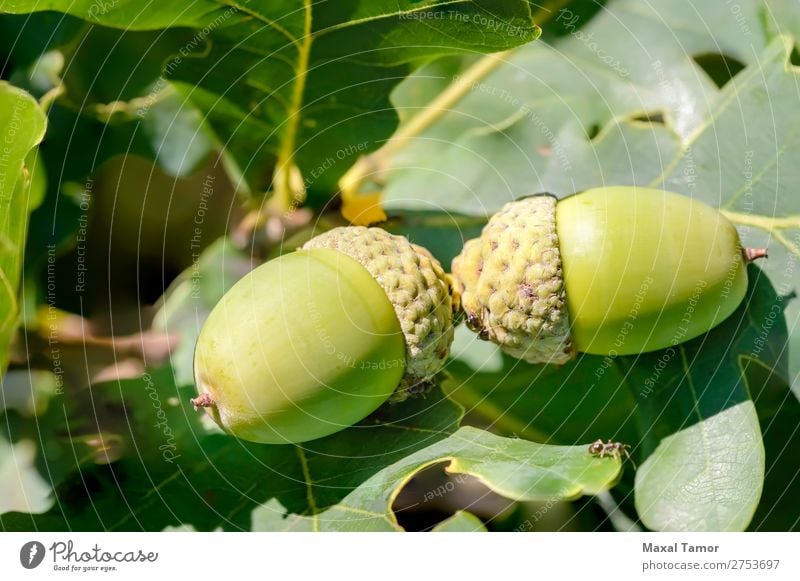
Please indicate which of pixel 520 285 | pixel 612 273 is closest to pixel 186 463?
pixel 520 285

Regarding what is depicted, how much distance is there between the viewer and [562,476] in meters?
1.34

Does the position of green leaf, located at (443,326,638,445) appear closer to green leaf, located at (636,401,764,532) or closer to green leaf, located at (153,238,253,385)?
green leaf, located at (636,401,764,532)

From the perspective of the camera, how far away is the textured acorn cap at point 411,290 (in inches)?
52.2

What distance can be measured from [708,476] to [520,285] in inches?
19.2

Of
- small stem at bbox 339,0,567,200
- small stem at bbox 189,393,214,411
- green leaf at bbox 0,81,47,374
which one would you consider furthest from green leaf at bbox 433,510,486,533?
green leaf at bbox 0,81,47,374

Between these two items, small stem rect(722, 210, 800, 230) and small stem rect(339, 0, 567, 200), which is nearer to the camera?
small stem rect(722, 210, 800, 230)

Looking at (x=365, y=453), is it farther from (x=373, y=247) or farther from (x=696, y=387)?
(x=696, y=387)

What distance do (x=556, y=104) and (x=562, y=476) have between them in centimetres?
85

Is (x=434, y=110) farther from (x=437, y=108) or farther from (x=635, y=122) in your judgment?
(x=635, y=122)

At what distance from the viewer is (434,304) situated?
1.36 meters

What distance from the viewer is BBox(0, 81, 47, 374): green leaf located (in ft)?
4.75

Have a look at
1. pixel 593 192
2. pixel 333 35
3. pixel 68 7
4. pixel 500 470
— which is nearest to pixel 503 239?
pixel 593 192

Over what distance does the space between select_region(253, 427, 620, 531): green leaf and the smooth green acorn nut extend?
0.66 feet

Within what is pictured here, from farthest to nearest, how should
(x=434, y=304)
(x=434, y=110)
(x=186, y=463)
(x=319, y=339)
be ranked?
(x=434, y=110) < (x=186, y=463) < (x=434, y=304) < (x=319, y=339)
